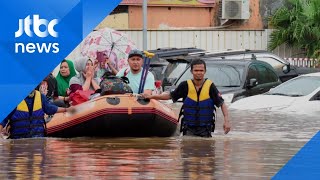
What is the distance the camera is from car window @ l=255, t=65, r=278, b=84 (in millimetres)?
25172

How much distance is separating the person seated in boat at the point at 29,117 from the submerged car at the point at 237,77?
32.1ft

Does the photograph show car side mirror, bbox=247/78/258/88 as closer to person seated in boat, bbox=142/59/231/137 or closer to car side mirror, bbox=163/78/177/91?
car side mirror, bbox=163/78/177/91

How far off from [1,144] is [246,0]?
30564mm

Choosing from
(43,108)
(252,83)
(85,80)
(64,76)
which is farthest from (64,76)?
(252,83)

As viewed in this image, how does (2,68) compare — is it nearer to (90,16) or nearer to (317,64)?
(90,16)

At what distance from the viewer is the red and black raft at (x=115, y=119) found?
1478 centimetres

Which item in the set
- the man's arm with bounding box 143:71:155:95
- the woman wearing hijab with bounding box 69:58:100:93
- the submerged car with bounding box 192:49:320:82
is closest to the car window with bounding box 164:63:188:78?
the submerged car with bounding box 192:49:320:82

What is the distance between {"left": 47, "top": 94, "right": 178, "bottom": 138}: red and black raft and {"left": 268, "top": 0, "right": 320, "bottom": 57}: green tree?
2388 cm

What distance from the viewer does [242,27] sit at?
44469 mm

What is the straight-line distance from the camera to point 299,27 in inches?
1578

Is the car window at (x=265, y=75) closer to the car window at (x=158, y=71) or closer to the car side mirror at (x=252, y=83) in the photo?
the car side mirror at (x=252, y=83)

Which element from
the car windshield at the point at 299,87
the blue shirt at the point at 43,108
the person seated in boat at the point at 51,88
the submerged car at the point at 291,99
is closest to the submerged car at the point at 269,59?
the car windshield at the point at 299,87

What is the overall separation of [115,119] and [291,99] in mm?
7427

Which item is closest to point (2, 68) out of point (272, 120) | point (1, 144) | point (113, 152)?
point (1, 144)
